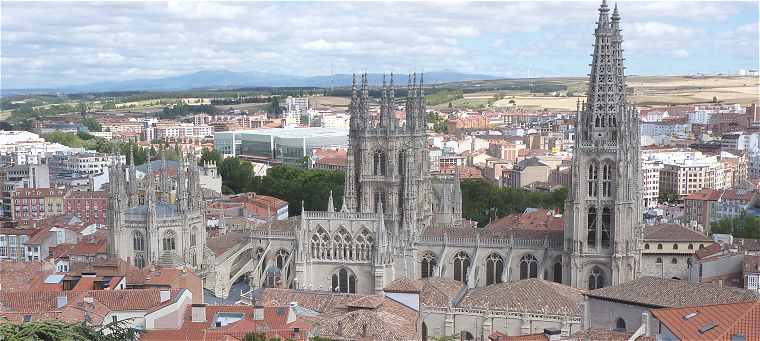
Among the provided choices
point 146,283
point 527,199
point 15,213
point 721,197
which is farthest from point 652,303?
point 15,213

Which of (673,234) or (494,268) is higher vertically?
(673,234)

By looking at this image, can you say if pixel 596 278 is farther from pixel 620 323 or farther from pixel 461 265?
pixel 620 323

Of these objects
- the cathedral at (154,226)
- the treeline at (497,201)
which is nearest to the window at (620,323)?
the cathedral at (154,226)

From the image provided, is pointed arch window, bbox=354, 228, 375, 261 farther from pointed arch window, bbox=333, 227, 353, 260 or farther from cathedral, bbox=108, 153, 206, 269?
cathedral, bbox=108, 153, 206, 269

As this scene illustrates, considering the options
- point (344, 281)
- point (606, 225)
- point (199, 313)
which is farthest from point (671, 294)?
point (344, 281)

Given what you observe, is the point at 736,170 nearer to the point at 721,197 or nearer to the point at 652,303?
the point at 721,197

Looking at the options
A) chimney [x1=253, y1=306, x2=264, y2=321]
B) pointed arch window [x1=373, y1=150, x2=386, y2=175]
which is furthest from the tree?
pointed arch window [x1=373, y1=150, x2=386, y2=175]
